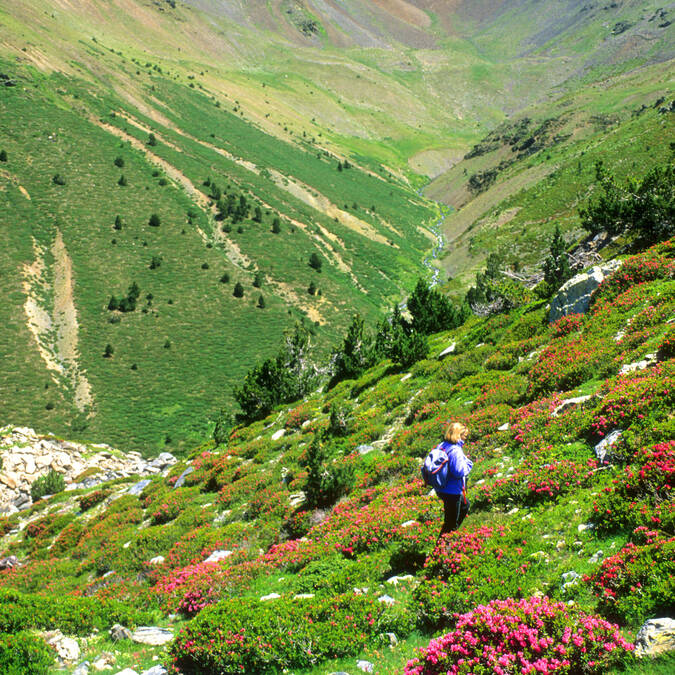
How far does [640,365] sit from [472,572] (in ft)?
25.4

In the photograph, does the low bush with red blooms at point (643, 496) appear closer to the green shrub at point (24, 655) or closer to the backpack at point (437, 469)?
the backpack at point (437, 469)

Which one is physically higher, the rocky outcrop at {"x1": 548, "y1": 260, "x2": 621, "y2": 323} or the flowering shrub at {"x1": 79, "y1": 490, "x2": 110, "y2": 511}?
the rocky outcrop at {"x1": 548, "y1": 260, "x2": 621, "y2": 323}

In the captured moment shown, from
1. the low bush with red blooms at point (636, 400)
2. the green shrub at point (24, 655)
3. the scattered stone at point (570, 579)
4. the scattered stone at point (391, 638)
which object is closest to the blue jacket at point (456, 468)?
the scattered stone at point (570, 579)

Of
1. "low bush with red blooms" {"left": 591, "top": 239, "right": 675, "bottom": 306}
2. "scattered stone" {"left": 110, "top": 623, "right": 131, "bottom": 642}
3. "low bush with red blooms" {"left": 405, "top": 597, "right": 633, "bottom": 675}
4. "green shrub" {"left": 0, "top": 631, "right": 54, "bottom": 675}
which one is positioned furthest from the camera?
"low bush with red blooms" {"left": 591, "top": 239, "right": 675, "bottom": 306}

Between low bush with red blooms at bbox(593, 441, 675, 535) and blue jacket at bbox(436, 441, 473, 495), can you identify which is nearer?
low bush with red blooms at bbox(593, 441, 675, 535)

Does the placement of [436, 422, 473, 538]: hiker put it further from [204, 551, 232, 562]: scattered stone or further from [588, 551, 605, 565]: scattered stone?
[204, 551, 232, 562]: scattered stone

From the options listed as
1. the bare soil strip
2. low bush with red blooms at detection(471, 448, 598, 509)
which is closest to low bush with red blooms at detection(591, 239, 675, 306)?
low bush with red blooms at detection(471, 448, 598, 509)

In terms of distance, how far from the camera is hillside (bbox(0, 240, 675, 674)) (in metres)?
5.61

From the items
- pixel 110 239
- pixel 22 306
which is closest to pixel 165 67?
pixel 110 239

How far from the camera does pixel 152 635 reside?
9406 millimetres

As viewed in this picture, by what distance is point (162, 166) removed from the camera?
92500 millimetres

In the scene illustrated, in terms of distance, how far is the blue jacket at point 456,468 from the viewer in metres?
7.61

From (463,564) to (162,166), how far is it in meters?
102

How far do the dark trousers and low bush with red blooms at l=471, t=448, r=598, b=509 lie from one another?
1.33m
